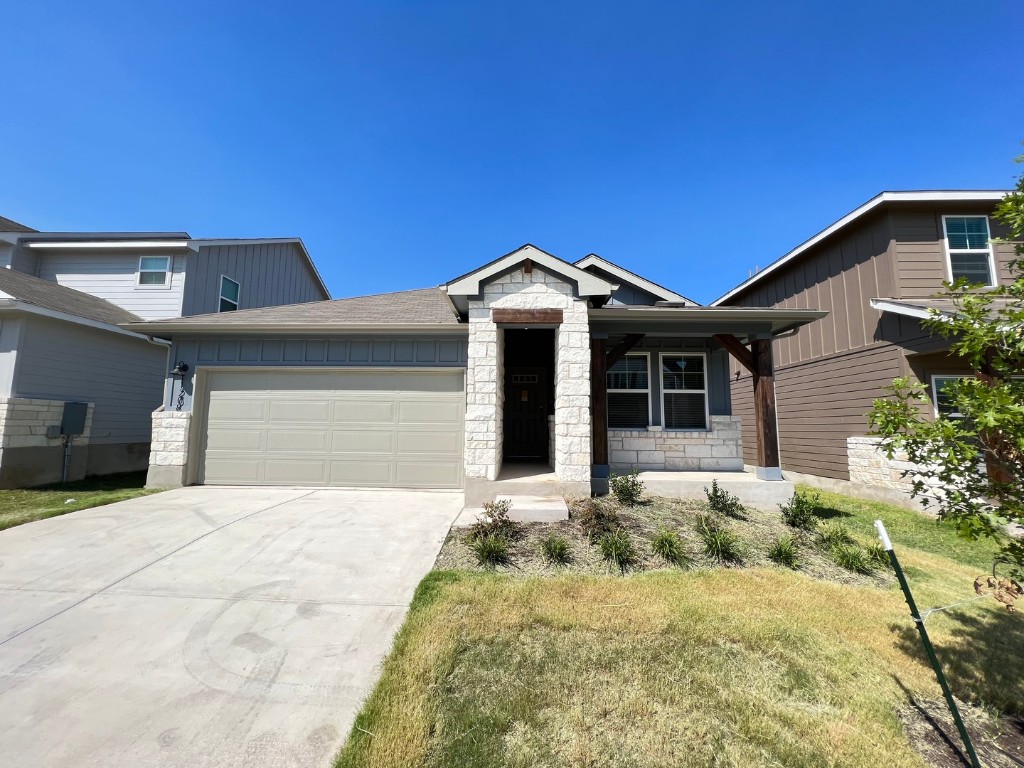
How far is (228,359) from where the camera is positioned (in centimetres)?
888

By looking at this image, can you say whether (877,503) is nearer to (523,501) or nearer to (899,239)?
(899,239)

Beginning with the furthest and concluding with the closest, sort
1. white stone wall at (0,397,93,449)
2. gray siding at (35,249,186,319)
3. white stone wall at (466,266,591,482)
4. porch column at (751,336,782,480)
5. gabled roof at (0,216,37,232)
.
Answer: gabled roof at (0,216,37,232), gray siding at (35,249,186,319), white stone wall at (0,397,93,449), porch column at (751,336,782,480), white stone wall at (466,266,591,482)

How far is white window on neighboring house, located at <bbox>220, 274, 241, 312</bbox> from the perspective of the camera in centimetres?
1333

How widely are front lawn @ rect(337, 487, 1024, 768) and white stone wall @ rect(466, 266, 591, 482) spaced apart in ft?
6.60

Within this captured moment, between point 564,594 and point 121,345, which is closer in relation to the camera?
point 564,594

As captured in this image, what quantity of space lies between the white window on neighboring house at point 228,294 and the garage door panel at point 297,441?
709 centimetres

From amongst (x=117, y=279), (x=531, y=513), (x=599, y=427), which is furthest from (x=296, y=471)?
(x=117, y=279)

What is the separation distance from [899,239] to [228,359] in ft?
48.3

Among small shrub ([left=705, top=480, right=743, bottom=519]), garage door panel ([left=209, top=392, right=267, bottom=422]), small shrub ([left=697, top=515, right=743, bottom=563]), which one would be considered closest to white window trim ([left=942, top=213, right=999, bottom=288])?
small shrub ([left=705, top=480, right=743, bottom=519])

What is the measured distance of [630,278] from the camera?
10.5 metres

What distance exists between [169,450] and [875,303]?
15.2 meters

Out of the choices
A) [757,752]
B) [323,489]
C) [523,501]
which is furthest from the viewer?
[323,489]

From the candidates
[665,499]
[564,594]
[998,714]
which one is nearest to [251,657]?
[564,594]

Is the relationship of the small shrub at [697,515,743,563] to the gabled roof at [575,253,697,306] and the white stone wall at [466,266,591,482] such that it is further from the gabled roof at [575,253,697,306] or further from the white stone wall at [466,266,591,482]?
the gabled roof at [575,253,697,306]
